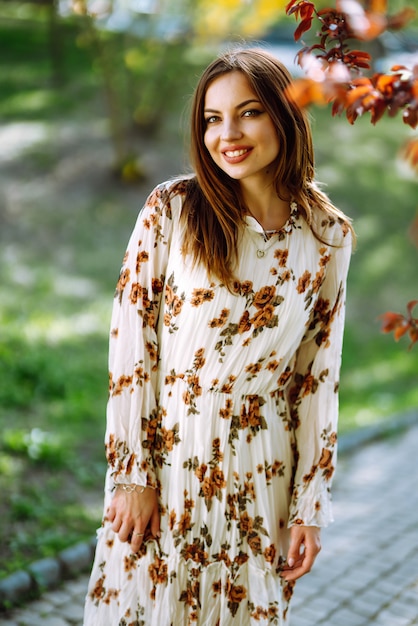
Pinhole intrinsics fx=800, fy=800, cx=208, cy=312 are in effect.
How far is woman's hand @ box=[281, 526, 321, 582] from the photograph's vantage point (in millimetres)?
A: 2334

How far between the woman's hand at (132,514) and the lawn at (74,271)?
5.53 feet

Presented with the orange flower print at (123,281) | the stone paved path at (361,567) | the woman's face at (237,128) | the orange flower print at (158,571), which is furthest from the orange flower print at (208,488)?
the stone paved path at (361,567)

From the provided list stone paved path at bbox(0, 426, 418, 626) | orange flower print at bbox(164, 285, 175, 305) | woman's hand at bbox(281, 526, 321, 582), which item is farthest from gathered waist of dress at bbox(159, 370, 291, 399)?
stone paved path at bbox(0, 426, 418, 626)

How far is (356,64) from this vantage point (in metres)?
1.99

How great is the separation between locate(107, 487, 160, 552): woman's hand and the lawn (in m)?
1.69

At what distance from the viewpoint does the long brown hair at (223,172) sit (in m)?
2.17

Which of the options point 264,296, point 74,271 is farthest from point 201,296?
→ point 74,271

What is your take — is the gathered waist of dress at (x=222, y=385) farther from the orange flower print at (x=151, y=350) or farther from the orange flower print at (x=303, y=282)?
the orange flower print at (x=303, y=282)

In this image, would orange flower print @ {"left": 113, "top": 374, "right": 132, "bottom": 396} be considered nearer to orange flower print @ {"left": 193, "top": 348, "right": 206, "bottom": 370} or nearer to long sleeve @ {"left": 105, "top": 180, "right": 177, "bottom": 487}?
long sleeve @ {"left": 105, "top": 180, "right": 177, "bottom": 487}

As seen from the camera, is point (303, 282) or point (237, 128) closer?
point (237, 128)

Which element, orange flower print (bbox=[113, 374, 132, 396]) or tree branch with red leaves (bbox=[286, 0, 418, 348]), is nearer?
tree branch with red leaves (bbox=[286, 0, 418, 348])

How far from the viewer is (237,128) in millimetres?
2152

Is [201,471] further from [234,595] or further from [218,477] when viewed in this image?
[234,595]

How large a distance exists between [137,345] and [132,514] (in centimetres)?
48
